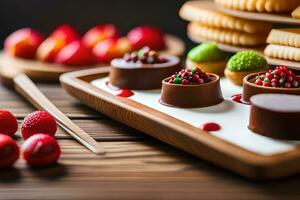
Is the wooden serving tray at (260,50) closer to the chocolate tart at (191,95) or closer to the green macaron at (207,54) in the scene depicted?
the green macaron at (207,54)

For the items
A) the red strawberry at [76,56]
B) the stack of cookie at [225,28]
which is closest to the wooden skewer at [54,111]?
the red strawberry at [76,56]

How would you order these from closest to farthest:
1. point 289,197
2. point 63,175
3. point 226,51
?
point 289,197
point 63,175
point 226,51

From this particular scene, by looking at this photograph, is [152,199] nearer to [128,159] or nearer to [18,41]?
[128,159]

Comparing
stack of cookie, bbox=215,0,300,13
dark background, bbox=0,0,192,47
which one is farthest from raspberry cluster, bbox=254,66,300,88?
dark background, bbox=0,0,192,47

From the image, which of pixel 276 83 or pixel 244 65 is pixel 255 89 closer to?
pixel 276 83

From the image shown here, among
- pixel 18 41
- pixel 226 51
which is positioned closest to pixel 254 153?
pixel 226 51

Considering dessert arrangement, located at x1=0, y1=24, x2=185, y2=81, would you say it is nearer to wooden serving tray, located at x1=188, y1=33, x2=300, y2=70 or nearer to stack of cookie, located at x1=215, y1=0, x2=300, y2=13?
wooden serving tray, located at x1=188, y1=33, x2=300, y2=70

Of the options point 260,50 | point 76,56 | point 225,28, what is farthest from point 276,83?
point 76,56
